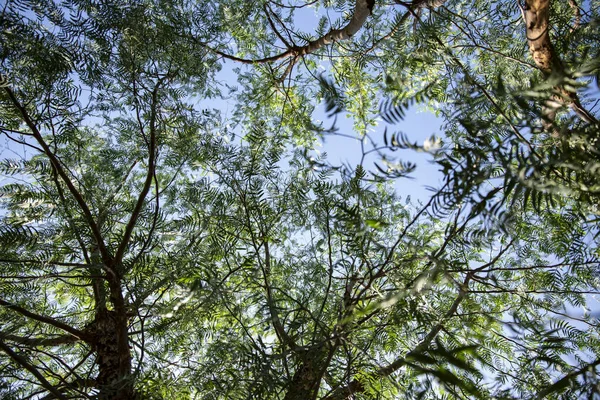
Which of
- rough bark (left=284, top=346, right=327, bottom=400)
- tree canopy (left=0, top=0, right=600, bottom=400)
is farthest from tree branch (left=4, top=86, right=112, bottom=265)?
rough bark (left=284, top=346, right=327, bottom=400)

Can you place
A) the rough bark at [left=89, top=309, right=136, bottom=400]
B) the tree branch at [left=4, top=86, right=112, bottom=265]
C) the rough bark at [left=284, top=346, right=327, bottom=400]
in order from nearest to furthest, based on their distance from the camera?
the rough bark at [left=284, top=346, right=327, bottom=400] → the tree branch at [left=4, top=86, right=112, bottom=265] → the rough bark at [left=89, top=309, right=136, bottom=400]

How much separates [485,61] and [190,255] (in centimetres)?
271

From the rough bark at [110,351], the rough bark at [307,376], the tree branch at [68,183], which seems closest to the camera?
the rough bark at [307,376]

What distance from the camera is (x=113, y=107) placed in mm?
2896

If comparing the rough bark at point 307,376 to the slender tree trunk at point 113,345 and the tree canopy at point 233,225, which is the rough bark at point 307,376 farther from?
the slender tree trunk at point 113,345

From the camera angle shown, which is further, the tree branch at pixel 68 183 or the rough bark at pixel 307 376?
the tree branch at pixel 68 183

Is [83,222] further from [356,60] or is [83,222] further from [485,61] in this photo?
[485,61]

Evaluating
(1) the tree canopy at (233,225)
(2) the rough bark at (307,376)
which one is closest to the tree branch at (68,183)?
(1) the tree canopy at (233,225)

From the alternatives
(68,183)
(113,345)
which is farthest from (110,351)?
(68,183)

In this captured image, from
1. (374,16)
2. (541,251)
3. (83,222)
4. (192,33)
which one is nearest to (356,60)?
(374,16)

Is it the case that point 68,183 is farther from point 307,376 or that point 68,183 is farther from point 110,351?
point 307,376

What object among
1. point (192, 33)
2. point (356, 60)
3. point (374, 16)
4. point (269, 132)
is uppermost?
point (374, 16)

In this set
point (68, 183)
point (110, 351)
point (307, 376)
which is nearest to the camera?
point (307, 376)

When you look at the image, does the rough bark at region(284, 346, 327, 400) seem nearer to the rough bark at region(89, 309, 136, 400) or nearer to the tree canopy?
the tree canopy
